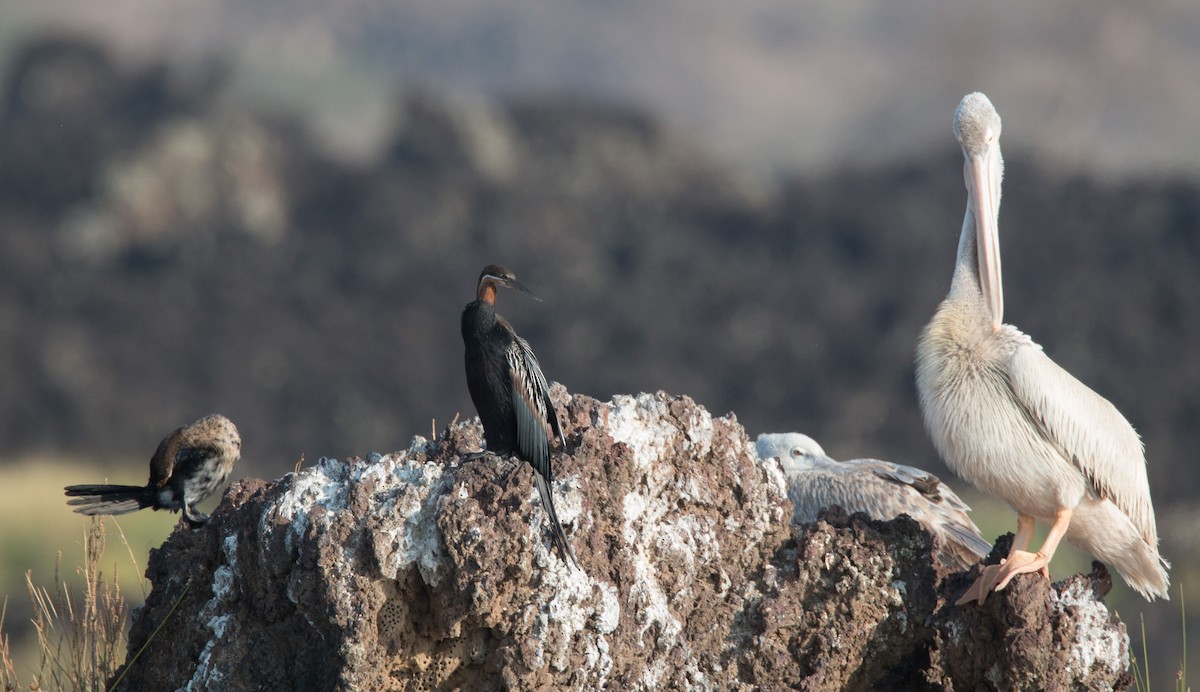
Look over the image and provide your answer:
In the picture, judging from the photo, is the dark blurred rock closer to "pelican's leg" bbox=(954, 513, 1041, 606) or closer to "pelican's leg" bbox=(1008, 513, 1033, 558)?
"pelican's leg" bbox=(1008, 513, 1033, 558)

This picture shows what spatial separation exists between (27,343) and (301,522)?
18988mm

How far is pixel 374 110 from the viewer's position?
36.4 metres

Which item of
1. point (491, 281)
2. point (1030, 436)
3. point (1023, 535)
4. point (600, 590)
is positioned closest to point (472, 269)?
point (491, 281)

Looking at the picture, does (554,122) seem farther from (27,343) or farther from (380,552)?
(380,552)

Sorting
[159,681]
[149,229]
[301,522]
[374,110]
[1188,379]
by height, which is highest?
[374,110]

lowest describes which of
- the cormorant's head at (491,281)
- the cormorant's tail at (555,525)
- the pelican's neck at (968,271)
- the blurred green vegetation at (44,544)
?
the cormorant's tail at (555,525)

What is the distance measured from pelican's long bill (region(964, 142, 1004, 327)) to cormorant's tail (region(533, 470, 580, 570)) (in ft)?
5.51

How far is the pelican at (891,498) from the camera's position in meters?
5.20

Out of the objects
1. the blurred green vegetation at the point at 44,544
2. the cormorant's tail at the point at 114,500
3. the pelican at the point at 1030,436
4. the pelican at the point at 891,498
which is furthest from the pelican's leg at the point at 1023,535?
the blurred green vegetation at the point at 44,544

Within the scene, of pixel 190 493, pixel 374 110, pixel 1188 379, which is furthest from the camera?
pixel 374 110

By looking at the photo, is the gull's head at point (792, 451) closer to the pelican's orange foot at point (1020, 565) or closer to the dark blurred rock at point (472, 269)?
the pelican's orange foot at point (1020, 565)

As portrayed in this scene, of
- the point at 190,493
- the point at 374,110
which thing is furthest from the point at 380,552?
the point at 374,110

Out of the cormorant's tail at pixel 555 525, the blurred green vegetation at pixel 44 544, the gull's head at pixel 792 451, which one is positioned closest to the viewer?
the cormorant's tail at pixel 555 525

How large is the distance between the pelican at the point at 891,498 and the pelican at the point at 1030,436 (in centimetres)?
94
